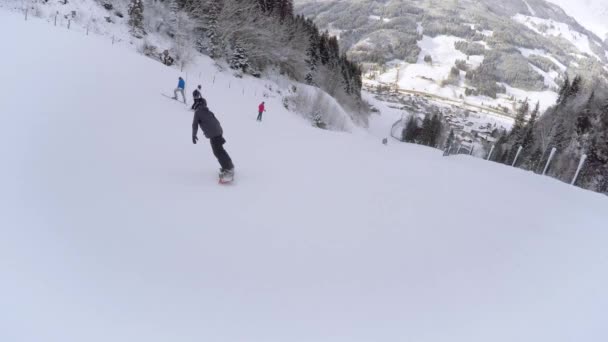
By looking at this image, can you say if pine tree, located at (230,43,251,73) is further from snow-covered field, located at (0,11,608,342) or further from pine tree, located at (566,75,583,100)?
pine tree, located at (566,75,583,100)

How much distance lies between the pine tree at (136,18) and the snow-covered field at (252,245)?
21.9 metres

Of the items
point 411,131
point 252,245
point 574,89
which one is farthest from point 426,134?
point 252,245

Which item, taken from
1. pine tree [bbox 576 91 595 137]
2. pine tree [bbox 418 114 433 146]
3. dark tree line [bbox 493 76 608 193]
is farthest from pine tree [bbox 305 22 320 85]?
pine tree [bbox 576 91 595 137]

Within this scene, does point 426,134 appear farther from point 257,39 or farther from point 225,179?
point 225,179

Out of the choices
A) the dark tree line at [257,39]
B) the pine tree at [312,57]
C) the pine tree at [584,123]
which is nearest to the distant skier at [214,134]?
the dark tree line at [257,39]

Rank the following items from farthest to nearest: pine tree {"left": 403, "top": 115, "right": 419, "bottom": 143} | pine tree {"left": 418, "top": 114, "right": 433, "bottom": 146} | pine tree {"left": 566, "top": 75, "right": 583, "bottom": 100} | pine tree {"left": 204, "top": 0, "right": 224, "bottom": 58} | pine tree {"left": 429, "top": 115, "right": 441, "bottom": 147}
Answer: pine tree {"left": 429, "top": 115, "right": 441, "bottom": 147} → pine tree {"left": 418, "top": 114, "right": 433, "bottom": 146} → pine tree {"left": 403, "top": 115, "right": 419, "bottom": 143} → pine tree {"left": 566, "top": 75, "right": 583, "bottom": 100} → pine tree {"left": 204, "top": 0, "right": 224, "bottom": 58}

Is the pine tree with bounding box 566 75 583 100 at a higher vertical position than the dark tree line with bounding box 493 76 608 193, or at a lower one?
higher

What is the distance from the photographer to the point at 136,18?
97.3 ft

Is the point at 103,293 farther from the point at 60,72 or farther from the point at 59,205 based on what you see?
the point at 60,72

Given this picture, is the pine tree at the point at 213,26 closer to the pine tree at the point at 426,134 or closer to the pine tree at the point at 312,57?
the pine tree at the point at 312,57

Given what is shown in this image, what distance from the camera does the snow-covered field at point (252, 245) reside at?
354 centimetres

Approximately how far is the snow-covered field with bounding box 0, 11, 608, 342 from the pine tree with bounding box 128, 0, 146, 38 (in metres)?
21.9

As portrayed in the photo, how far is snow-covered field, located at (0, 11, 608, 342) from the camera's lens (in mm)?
3539

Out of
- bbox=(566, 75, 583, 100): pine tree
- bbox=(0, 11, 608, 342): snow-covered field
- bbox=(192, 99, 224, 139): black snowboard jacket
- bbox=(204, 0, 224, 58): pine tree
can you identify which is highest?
bbox=(566, 75, 583, 100): pine tree
